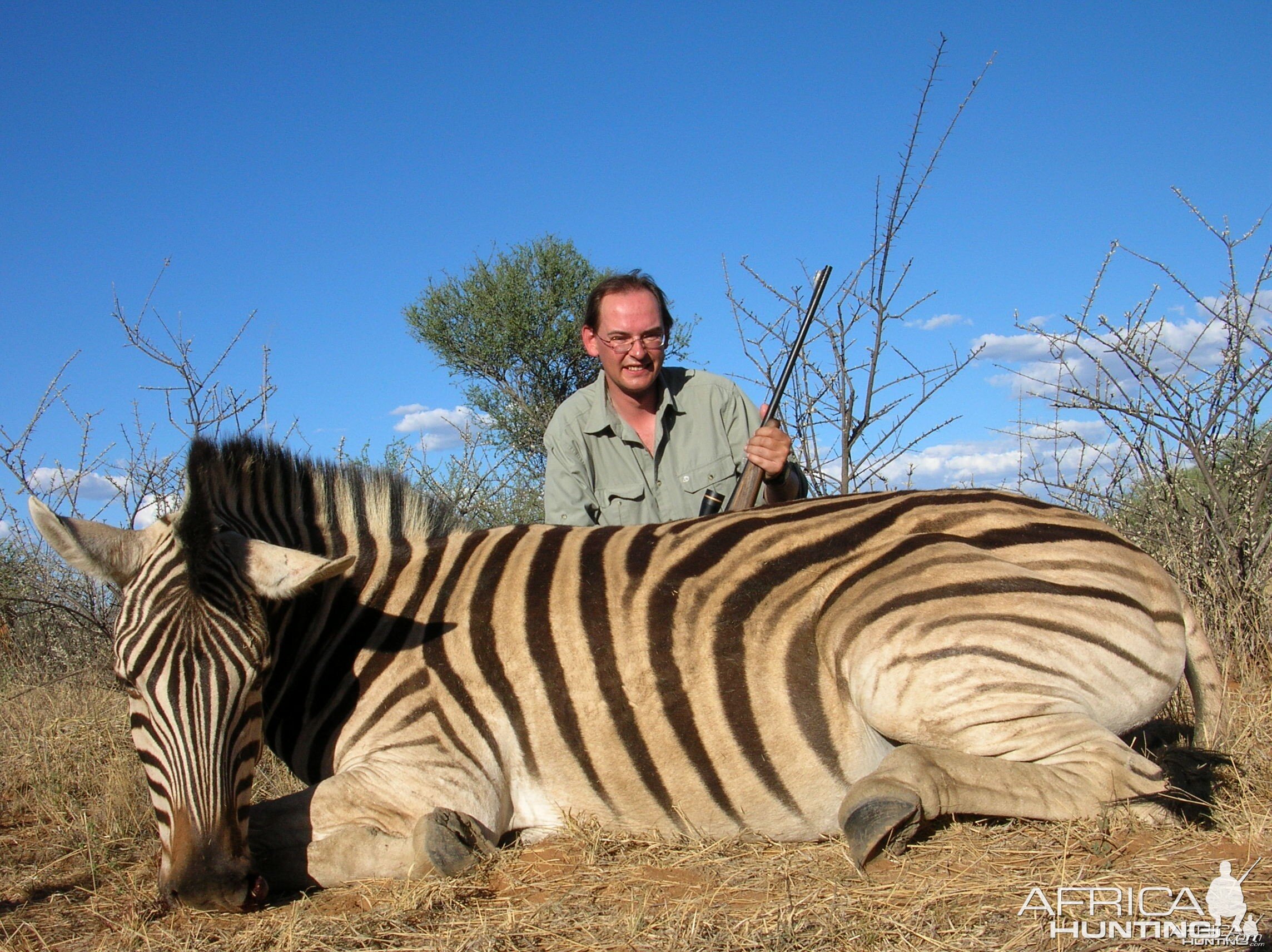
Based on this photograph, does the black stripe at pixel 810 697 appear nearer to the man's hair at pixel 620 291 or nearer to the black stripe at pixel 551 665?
the black stripe at pixel 551 665

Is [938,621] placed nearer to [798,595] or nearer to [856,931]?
[798,595]

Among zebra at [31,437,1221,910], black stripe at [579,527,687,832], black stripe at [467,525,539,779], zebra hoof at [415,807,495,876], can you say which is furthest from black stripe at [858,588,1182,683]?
zebra hoof at [415,807,495,876]

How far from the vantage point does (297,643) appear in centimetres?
304

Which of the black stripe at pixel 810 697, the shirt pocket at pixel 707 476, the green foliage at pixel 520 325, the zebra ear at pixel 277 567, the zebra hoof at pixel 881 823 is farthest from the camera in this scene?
the green foliage at pixel 520 325

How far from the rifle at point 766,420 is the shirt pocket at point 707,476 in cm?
13

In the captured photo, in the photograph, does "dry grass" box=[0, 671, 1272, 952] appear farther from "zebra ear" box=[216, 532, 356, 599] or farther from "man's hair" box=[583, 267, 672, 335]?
"man's hair" box=[583, 267, 672, 335]

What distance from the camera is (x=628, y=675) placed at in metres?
2.92

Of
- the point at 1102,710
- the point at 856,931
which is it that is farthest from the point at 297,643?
the point at 1102,710

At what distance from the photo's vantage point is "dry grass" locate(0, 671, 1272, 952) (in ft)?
7.00

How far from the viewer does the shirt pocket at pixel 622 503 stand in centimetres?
498

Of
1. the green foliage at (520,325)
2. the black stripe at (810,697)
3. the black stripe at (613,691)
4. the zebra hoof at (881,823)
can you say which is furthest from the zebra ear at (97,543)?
the green foliage at (520,325)

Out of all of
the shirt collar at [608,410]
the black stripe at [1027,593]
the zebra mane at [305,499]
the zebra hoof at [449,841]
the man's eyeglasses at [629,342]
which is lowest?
the zebra hoof at [449,841]

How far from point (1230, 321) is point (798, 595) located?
137 inches

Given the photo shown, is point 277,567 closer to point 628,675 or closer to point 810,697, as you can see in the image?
point 628,675
